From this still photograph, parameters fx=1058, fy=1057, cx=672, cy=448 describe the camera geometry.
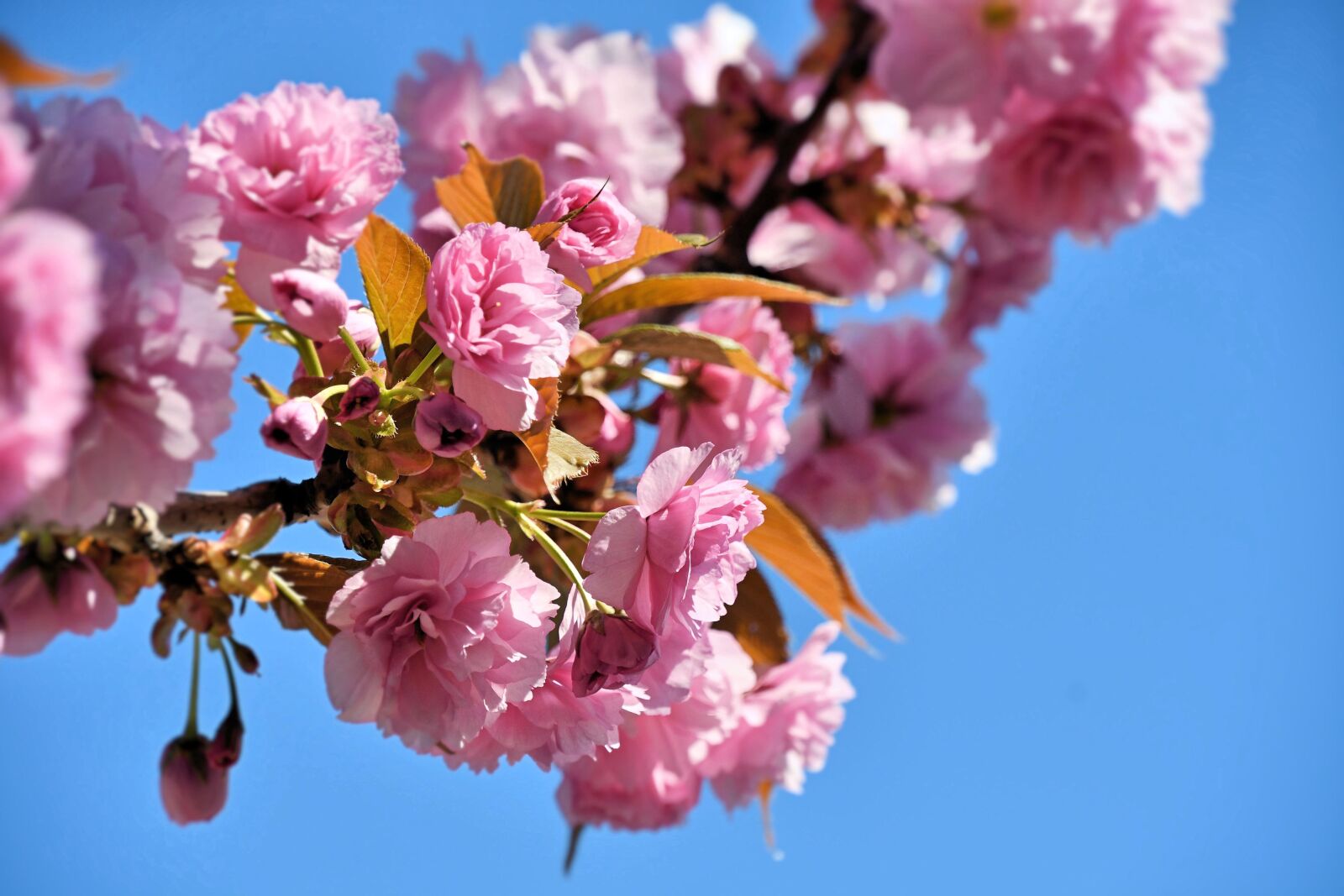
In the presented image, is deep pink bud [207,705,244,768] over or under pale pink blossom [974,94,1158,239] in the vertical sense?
under

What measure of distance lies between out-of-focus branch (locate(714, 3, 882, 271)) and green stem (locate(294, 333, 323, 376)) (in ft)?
2.03

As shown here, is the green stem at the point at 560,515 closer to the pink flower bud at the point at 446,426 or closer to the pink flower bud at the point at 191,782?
the pink flower bud at the point at 446,426

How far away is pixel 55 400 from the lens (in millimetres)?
298

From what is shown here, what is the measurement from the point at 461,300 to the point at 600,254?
10cm

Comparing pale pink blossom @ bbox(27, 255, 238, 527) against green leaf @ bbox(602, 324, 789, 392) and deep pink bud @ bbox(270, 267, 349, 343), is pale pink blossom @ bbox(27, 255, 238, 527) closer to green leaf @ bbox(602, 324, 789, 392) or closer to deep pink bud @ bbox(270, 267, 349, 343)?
deep pink bud @ bbox(270, 267, 349, 343)

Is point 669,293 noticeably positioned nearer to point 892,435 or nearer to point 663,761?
point 663,761

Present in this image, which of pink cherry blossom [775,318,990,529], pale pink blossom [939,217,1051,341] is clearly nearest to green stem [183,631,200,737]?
Answer: pink cherry blossom [775,318,990,529]

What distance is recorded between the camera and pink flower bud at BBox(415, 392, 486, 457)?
19.9 inches

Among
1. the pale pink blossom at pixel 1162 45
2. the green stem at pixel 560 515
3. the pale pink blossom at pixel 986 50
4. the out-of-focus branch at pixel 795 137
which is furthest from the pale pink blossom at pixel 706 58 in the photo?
the green stem at pixel 560 515

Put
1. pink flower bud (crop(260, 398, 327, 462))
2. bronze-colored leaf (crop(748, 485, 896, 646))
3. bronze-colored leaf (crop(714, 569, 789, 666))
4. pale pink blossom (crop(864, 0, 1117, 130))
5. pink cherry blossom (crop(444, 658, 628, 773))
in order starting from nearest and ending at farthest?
pink flower bud (crop(260, 398, 327, 462)) → pink cherry blossom (crop(444, 658, 628, 773)) → bronze-colored leaf (crop(748, 485, 896, 646)) → bronze-colored leaf (crop(714, 569, 789, 666)) → pale pink blossom (crop(864, 0, 1117, 130))

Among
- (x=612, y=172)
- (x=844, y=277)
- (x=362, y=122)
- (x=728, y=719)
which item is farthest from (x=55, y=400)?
(x=844, y=277)

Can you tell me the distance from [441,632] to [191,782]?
29cm

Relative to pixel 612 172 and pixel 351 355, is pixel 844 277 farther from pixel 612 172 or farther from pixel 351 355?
pixel 351 355

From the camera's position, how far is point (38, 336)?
0.95ft
